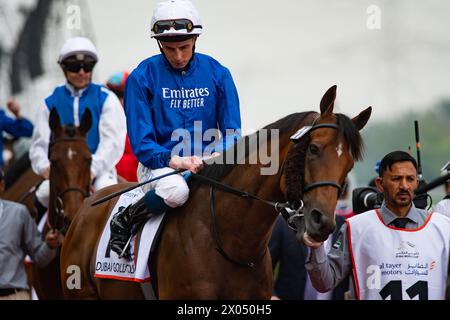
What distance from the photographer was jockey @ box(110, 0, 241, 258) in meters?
6.46

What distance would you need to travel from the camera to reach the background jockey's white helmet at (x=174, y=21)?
6449 millimetres

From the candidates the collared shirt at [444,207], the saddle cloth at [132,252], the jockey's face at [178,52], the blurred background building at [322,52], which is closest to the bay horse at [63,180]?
the saddle cloth at [132,252]

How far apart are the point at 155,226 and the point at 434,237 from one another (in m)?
1.60

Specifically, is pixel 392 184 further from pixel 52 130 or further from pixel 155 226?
pixel 52 130

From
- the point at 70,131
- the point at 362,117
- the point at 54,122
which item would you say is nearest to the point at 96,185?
the point at 70,131

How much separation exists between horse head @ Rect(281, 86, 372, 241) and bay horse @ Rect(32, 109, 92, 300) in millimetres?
3161

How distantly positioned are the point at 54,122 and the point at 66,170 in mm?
468

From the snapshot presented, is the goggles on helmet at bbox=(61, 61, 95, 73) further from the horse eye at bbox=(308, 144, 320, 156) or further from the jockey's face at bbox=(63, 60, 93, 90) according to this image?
the horse eye at bbox=(308, 144, 320, 156)

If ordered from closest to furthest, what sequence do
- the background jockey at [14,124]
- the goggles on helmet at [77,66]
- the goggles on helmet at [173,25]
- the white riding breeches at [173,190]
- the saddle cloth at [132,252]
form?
the white riding breeches at [173,190] → the saddle cloth at [132,252] → the goggles on helmet at [173,25] → the goggles on helmet at [77,66] → the background jockey at [14,124]

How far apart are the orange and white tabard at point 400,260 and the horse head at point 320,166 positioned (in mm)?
565

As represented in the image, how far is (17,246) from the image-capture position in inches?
334

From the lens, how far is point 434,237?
19.3 feet

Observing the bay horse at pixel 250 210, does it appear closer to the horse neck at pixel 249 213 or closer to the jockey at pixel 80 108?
the horse neck at pixel 249 213
